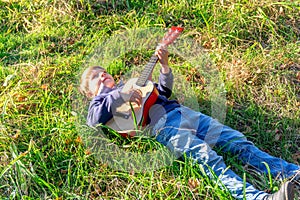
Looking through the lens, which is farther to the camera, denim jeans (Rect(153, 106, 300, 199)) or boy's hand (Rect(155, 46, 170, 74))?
boy's hand (Rect(155, 46, 170, 74))

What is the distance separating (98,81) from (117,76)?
513 mm

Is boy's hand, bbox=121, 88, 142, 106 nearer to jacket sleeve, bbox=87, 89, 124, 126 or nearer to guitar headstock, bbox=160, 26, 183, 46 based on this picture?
jacket sleeve, bbox=87, 89, 124, 126

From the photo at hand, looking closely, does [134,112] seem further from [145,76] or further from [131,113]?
[145,76]

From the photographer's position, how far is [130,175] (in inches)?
120

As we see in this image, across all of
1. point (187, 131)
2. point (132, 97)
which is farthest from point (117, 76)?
point (187, 131)

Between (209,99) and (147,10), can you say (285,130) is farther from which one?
(147,10)

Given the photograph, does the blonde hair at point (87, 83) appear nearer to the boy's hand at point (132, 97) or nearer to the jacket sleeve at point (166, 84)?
the boy's hand at point (132, 97)

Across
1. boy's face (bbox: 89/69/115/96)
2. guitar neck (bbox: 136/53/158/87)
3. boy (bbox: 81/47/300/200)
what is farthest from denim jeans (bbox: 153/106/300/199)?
boy's face (bbox: 89/69/115/96)

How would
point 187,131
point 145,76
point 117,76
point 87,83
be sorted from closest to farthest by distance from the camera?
point 187,131, point 145,76, point 87,83, point 117,76

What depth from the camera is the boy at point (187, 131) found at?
293cm

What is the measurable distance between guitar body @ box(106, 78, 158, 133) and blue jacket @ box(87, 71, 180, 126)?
4 cm

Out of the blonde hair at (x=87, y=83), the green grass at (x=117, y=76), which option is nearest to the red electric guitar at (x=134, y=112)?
the green grass at (x=117, y=76)

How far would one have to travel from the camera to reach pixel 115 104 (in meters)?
3.12

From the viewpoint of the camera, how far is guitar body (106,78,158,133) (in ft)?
10.3
